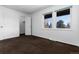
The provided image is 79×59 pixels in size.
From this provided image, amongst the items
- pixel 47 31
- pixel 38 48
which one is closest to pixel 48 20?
pixel 47 31

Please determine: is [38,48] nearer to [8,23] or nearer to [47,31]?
[47,31]

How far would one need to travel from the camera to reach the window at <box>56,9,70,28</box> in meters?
3.62

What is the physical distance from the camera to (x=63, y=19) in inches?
153

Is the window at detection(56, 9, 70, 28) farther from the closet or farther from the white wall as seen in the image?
the closet

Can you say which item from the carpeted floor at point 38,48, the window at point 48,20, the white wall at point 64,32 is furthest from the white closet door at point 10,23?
the window at point 48,20

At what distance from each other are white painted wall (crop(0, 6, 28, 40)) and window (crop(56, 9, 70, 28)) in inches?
125

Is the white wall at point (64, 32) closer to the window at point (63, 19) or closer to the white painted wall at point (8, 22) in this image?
the window at point (63, 19)

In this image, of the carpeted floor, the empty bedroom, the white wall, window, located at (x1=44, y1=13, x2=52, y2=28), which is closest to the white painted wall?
the empty bedroom

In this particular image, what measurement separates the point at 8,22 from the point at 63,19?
353 cm

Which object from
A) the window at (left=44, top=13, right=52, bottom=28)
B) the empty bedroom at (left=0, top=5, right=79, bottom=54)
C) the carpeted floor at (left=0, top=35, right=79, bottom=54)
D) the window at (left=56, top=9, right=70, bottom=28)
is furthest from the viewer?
the window at (left=44, top=13, right=52, bottom=28)

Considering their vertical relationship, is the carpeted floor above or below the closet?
below

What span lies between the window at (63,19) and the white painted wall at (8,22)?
318cm
